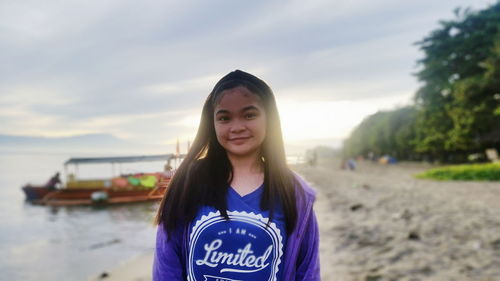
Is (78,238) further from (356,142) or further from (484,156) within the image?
(356,142)

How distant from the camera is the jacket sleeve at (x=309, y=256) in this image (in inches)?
76.2

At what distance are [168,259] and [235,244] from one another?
15.5 inches

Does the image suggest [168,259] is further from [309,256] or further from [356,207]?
[356,207]

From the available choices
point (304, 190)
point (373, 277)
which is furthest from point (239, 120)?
point (373, 277)

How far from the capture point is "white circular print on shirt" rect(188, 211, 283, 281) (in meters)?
1.77

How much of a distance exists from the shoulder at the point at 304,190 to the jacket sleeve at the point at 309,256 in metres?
0.10

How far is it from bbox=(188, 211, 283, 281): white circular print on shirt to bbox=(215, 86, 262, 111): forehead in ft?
1.80

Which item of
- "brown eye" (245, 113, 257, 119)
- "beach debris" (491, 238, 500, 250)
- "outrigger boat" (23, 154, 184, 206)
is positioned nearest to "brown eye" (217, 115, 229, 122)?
"brown eye" (245, 113, 257, 119)

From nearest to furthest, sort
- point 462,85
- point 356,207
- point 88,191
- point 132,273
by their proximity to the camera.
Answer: point 132,273, point 356,207, point 462,85, point 88,191

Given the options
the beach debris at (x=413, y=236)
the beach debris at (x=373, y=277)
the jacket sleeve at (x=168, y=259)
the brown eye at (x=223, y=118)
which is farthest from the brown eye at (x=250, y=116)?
the beach debris at (x=413, y=236)

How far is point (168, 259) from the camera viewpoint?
6.16 feet

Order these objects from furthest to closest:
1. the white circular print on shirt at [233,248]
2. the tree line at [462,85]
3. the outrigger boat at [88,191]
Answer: the outrigger boat at [88,191] → the tree line at [462,85] → the white circular print on shirt at [233,248]

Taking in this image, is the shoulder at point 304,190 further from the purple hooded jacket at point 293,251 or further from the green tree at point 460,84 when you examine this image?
the green tree at point 460,84

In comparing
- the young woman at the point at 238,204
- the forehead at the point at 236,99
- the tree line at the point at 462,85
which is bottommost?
the young woman at the point at 238,204
